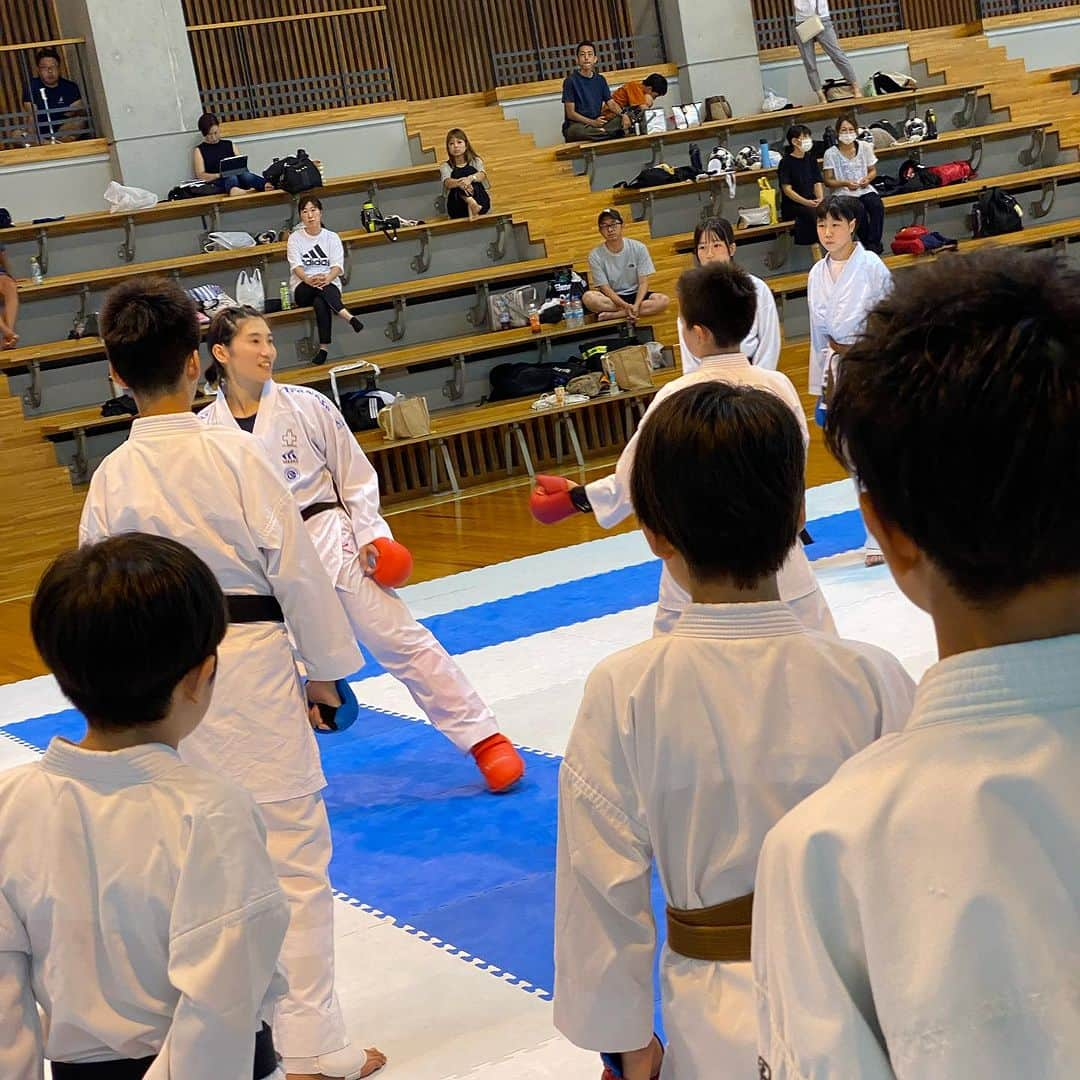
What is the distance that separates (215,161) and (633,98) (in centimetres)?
430

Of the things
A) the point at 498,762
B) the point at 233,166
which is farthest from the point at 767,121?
the point at 498,762

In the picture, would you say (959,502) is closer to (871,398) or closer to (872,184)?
(871,398)

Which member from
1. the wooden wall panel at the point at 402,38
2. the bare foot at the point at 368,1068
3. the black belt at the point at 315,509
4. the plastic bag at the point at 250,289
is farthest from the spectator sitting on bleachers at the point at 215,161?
the bare foot at the point at 368,1068

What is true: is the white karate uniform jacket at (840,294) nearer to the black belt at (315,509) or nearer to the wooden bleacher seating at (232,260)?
the black belt at (315,509)

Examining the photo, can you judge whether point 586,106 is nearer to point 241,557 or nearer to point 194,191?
point 194,191

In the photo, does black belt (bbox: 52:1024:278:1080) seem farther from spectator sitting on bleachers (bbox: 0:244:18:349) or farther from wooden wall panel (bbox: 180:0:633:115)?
wooden wall panel (bbox: 180:0:633:115)

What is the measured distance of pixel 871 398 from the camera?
985 millimetres

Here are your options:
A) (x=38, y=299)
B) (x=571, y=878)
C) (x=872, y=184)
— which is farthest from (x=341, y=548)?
(x=872, y=184)

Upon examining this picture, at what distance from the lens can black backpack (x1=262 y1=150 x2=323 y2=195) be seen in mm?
12672

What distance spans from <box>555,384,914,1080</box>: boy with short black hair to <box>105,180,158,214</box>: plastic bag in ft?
37.3

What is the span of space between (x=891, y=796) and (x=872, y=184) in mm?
14181

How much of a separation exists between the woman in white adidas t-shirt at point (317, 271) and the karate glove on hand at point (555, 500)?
8358mm

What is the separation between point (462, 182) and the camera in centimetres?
1303

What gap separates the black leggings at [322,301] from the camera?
458 inches
